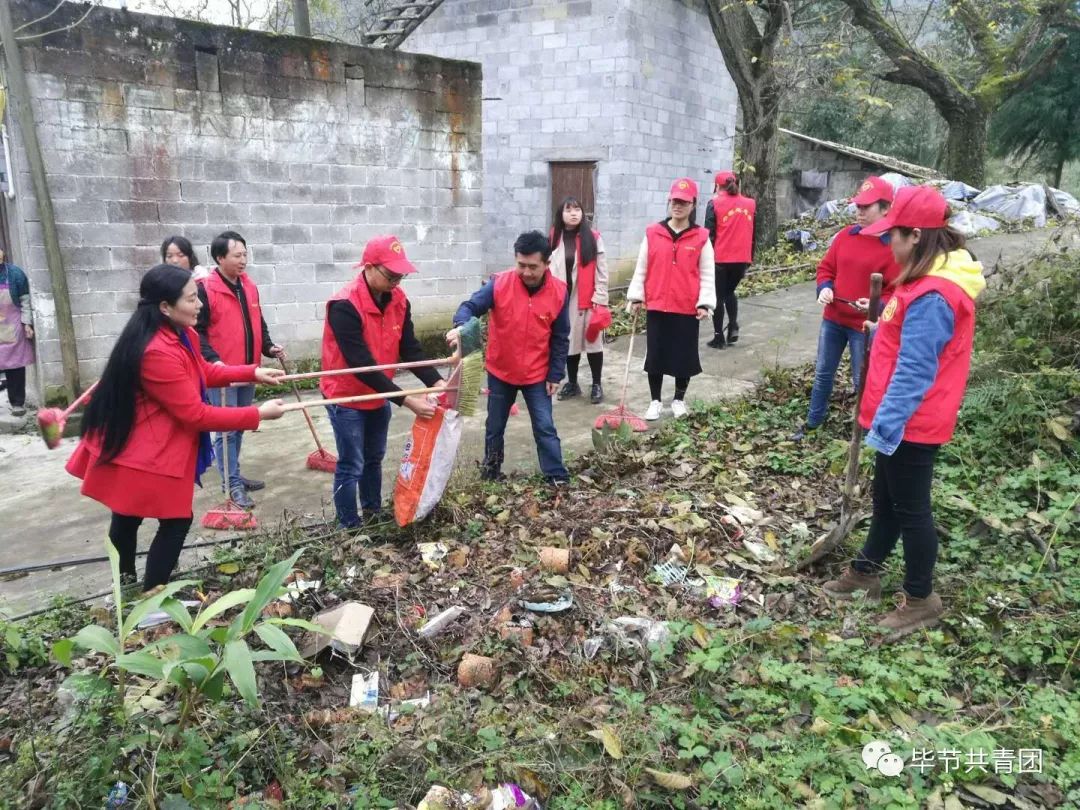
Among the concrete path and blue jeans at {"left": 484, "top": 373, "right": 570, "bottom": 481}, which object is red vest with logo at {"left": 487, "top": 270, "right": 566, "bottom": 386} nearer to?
blue jeans at {"left": 484, "top": 373, "right": 570, "bottom": 481}

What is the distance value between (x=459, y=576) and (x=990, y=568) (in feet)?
8.38

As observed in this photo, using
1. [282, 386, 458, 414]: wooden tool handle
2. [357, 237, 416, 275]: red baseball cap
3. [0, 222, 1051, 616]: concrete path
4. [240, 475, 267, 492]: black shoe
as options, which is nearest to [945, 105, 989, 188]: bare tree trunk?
[0, 222, 1051, 616]: concrete path

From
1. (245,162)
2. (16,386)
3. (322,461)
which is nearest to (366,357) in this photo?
(322,461)

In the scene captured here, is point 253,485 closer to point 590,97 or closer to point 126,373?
point 126,373

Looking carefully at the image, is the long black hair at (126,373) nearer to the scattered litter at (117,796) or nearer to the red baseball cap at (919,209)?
the scattered litter at (117,796)

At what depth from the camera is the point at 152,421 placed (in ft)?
10.9

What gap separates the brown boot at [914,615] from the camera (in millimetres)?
3271

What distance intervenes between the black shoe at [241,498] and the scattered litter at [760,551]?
10.4ft

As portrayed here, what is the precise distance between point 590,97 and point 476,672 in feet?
33.9

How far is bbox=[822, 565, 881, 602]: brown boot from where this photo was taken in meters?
3.56

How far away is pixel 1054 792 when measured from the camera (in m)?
2.45

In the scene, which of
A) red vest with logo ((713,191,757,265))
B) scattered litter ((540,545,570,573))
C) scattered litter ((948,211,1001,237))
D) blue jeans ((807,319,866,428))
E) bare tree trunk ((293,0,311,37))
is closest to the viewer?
scattered litter ((540,545,570,573))

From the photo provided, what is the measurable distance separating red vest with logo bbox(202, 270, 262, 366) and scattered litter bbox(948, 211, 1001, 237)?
11.4 m

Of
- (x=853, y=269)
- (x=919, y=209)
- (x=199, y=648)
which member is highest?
(x=919, y=209)
